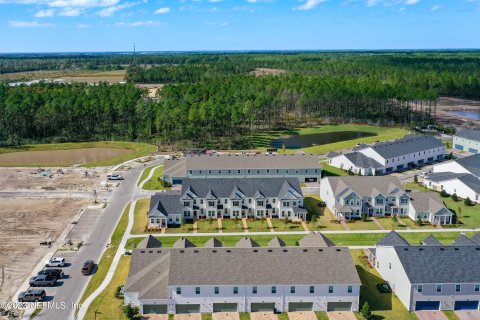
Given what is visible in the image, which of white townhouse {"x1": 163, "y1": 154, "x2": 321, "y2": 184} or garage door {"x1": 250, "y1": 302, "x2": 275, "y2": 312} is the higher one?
white townhouse {"x1": 163, "y1": 154, "x2": 321, "y2": 184}

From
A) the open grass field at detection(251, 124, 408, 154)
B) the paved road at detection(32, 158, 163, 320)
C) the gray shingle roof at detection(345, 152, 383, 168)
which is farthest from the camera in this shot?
the open grass field at detection(251, 124, 408, 154)

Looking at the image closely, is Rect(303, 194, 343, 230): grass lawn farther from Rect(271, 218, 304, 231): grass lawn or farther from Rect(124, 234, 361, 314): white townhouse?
Rect(124, 234, 361, 314): white townhouse

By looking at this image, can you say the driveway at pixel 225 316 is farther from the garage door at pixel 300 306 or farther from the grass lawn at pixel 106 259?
the grass lawn at pixel 106 259

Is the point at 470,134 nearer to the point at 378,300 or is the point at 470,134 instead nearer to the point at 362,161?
the point at 362,161

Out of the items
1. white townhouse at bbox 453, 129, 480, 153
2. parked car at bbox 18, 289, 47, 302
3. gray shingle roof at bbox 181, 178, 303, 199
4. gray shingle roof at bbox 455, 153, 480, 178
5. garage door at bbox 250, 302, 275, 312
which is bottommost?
garage door at bbox 250, 302, 275, 312

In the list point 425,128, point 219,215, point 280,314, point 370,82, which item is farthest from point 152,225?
point 370,82

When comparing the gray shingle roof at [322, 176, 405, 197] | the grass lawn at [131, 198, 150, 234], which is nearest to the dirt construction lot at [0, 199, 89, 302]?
the grass lawn at [131, 198, 150, 234]

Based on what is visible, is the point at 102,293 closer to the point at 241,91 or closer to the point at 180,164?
the point at 180,164

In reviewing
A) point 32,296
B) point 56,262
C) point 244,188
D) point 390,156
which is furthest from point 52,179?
point 390,156

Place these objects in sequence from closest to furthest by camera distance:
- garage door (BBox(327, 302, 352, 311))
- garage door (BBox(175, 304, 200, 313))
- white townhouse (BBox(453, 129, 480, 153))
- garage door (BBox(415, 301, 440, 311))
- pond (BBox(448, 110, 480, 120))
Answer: garage door (BBox(175, 304, 200, 313)), garage door (BBox(327, 302, 352, 311)), garage door (BBox(415, 301, 440, 311)), white townhouse (BBox(453, 129, 480, 153)), pond (BBox(448, 110, 480, 120))
